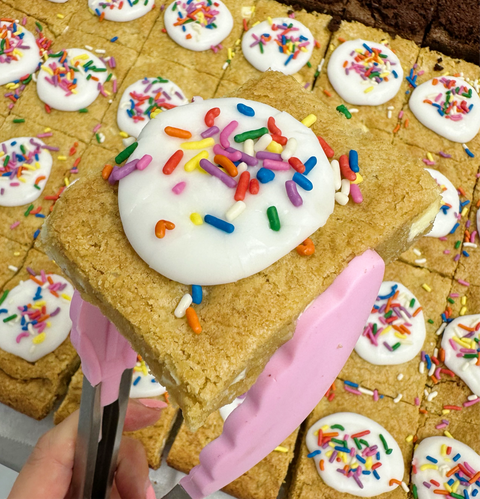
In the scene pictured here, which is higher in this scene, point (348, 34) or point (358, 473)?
point (348, 34)

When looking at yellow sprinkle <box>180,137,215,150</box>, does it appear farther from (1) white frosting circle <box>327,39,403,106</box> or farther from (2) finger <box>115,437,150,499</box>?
(1) white frosting circle <box>327,39,403,106</box>

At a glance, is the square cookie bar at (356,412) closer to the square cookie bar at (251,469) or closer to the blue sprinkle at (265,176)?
the square cookie bar at (251,469)

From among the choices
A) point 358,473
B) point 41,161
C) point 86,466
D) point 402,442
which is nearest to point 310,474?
point 358,473

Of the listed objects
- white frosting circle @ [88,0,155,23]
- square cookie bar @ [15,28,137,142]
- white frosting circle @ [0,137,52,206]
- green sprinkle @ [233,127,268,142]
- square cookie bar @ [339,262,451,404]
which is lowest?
square cookie bar @ [339,262,451,404]

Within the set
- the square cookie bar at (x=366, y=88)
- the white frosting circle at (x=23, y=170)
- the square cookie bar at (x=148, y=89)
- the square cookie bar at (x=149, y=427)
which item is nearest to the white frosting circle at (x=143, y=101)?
the square cookie bar at (x=148, y=89)

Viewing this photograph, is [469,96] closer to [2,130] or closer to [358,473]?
[358,473]

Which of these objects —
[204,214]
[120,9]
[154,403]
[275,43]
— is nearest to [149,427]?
[154,403]

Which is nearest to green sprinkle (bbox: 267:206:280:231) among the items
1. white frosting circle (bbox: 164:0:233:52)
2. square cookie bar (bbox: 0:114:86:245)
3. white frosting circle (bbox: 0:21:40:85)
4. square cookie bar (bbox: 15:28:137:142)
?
square cookie bar (bbox: 0:114:86:245)
